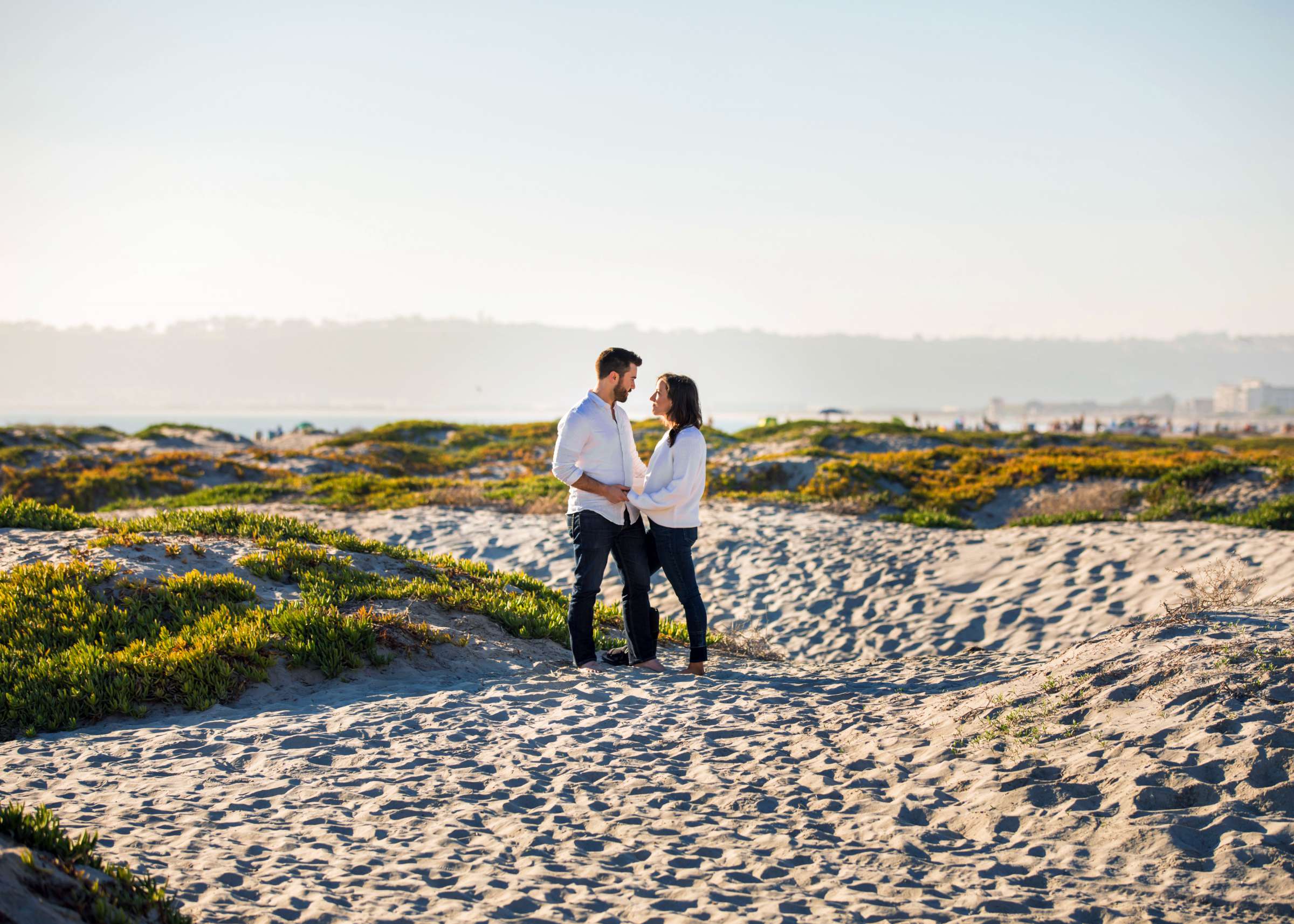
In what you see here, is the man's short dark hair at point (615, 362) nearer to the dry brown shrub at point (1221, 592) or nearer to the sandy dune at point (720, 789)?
the sandy dune at point (720, 789)

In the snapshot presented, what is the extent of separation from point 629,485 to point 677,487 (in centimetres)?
41

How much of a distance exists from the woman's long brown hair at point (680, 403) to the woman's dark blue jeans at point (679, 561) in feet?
2.47

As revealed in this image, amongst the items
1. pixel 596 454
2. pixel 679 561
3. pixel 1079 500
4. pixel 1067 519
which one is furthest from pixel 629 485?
pixel 1079 500

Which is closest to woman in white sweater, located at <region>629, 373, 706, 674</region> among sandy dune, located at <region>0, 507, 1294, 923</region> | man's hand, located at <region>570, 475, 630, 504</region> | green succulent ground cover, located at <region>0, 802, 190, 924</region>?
man's hand, located at <region>570, 475, 630, 504</region>

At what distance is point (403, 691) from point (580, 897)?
3594mm

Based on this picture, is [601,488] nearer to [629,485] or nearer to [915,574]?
[629,485]

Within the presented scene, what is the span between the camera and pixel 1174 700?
5715 mm

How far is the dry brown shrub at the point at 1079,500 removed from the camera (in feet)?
59.9

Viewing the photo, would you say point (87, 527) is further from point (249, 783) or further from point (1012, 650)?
point (1012, 650)

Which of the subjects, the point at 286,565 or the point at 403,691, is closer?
the point at 403,691

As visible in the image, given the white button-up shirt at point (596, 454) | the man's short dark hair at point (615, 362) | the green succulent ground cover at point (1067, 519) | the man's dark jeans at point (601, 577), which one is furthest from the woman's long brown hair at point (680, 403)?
the green succulent ground cover at point (1067, 519)

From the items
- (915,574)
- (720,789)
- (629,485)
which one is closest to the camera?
(720,789)

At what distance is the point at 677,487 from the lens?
24.2ft

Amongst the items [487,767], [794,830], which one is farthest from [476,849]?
[794,830]
